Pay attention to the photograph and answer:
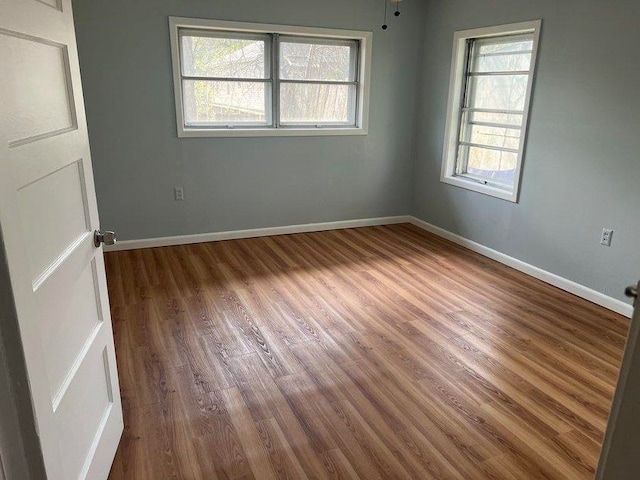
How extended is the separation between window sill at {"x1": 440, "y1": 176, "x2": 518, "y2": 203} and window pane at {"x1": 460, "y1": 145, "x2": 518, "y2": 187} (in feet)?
0.34

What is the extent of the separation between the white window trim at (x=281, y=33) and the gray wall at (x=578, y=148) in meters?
0.96

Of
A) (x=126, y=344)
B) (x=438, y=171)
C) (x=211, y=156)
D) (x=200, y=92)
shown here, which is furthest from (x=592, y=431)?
(x=200, y=92)

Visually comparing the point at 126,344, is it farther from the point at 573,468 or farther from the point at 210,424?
the point at 573,468

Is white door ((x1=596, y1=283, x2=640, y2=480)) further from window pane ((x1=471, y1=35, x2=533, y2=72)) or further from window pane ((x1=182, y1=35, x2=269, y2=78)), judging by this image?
window pane ((x1=182, y1=35, x2=269, y2=78))

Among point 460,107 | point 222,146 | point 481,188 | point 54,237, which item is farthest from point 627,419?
point 460,107

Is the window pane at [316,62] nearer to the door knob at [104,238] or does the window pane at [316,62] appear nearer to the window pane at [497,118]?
the window pane at [497,118]

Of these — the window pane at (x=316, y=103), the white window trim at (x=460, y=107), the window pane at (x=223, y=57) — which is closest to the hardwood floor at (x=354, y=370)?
the white window trim at (x=460, y=107)

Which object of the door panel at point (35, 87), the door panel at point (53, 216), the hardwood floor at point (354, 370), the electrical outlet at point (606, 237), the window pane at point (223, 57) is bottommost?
the hardwood floor at point (354, 370)

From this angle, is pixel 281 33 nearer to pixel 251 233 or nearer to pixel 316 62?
pixel 316 62

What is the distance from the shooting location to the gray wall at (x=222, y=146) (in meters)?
3.95

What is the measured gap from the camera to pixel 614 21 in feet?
10.2

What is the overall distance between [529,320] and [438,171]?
7.16 feet

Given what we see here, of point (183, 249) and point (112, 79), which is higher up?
point (112, 79)

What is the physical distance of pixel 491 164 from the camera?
4418 millimetres
